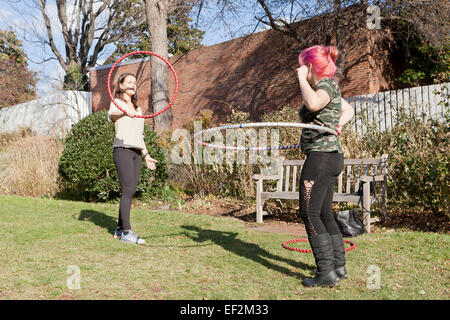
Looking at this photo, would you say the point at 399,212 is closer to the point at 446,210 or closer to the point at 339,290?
the point at 446,210

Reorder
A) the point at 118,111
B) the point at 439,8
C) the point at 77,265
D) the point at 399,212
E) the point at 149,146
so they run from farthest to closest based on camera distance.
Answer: the point at 439,8 < the point at 149,146 < the point at 399,212 < the point at 118,111 < the point at 77,265

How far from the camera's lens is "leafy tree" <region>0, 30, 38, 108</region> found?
88.3 ft

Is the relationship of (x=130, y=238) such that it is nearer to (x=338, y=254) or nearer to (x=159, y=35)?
(x=338, y=254)

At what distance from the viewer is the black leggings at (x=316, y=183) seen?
3.12m

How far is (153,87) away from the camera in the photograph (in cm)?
1198

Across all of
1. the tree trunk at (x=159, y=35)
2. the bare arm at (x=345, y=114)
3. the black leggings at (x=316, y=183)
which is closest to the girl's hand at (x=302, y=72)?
the bare arm at (x=345, y=114)

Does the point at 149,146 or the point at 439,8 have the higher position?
the point at 439,8

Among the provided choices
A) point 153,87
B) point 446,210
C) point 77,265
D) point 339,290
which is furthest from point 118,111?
point 153,87

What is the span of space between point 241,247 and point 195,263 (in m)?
0.83

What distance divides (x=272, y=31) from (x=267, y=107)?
278 centimetres

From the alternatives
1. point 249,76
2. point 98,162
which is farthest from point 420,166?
point 249,76

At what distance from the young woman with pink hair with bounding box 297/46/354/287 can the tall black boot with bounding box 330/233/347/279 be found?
0.45ft

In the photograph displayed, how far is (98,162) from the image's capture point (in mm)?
7910

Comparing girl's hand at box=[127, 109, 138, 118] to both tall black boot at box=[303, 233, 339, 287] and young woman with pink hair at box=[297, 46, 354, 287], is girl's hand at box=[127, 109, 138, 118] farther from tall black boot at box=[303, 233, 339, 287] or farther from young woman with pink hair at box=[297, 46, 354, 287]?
tall black boot at box=[303, 233, 339, 287]
